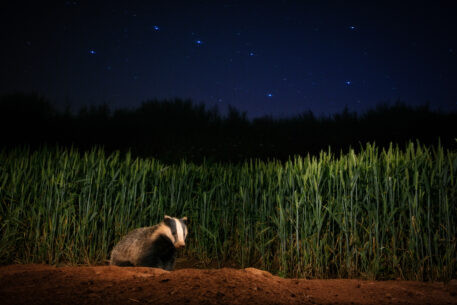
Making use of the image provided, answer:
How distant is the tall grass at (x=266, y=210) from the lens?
421 cm

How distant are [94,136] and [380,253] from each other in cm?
1630

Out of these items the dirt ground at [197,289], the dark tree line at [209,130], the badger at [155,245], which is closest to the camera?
the dirt ground at [197,289]

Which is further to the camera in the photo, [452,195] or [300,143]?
[300,143]

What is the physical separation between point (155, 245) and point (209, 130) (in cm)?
1536

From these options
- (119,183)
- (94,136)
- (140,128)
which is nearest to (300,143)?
(140,128)

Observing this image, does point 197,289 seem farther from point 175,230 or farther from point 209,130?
point 209,130

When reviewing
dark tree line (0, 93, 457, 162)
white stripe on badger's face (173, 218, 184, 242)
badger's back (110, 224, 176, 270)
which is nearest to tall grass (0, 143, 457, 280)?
badger's back (110, 224, 176, 270)

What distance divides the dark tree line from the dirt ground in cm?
1152

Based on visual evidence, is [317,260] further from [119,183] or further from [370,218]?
[119,183]

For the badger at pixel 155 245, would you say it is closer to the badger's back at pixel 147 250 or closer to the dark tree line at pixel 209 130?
the badger's back at pixel 147 250

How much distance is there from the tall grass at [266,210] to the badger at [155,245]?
1220mm

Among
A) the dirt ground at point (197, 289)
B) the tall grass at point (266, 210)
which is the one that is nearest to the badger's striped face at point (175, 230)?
the dirt ground at point (197, 289)

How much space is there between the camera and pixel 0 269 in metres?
4.13

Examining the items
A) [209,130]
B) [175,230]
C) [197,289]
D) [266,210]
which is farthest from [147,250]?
[209,130]
